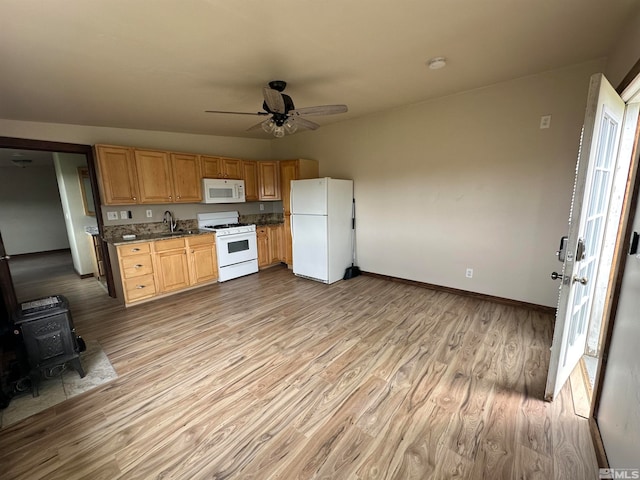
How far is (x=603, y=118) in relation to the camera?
154 centimetres

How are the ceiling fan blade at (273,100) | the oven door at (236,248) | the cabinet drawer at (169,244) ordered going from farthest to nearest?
the oven door at (236,248), the cabinet drawer at (169,244), the ceiling fan blade at (273,100)

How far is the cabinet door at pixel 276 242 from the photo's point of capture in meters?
5.25

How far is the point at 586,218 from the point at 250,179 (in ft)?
15.4

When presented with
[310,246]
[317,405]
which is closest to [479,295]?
[310,246]

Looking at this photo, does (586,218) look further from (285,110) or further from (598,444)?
(285,110)

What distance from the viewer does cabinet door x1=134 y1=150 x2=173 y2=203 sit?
3.90 metres

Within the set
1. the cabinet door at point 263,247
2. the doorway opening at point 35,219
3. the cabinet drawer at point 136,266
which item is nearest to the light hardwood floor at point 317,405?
the cabinet drawer at point 136,266

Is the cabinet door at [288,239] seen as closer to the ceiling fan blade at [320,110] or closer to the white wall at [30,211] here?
the ceiling fan blade at [320,110]

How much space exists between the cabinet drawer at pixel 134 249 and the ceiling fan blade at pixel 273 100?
2665 millimetres

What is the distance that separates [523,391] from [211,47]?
3.41 meters

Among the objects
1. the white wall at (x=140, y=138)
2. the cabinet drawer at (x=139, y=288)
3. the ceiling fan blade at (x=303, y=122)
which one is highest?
the white wall at (x=140, y=138)

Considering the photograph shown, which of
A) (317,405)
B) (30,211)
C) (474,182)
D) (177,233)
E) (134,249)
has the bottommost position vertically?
(317,405)

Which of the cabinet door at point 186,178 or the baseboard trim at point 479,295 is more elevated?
the cabinet door at point 186,178

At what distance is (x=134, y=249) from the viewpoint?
363 centimetres
